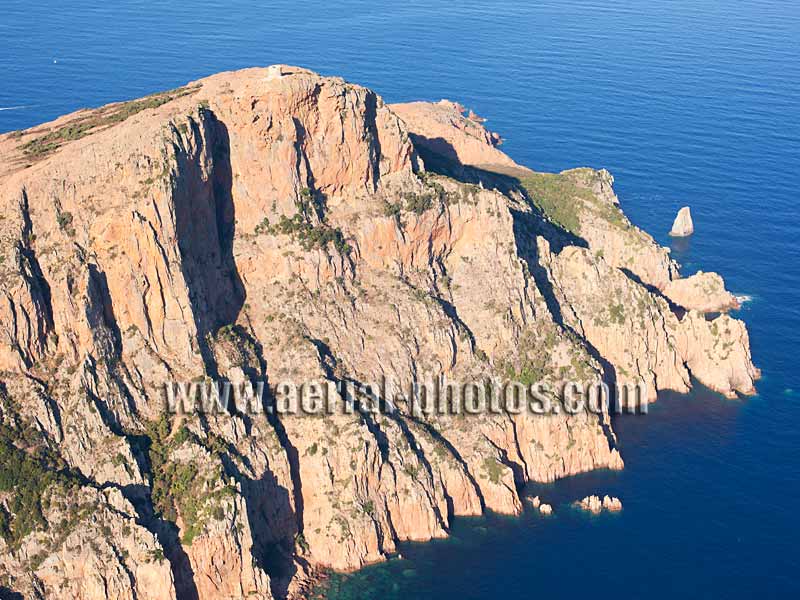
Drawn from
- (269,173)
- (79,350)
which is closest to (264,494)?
(79,350)

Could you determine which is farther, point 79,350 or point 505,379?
point 505,379

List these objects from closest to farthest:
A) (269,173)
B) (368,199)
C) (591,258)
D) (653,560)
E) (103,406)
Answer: (103,406) → (653,560) → (269,173) → (368,199) → (591,258)

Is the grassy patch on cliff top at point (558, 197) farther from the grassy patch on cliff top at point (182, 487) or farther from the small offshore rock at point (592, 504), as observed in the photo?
the grassy patch on cliff top at point (182, 487)

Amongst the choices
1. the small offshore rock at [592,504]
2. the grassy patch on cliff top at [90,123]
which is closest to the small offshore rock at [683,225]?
the small offshore rock at [592,504]

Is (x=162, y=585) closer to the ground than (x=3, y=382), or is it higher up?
closer to the ground

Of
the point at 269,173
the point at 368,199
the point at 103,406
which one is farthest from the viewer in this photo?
the point at 368,199

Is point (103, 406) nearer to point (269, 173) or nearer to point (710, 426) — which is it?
point (269, 173)

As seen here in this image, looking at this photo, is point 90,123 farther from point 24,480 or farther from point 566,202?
point 566,202
